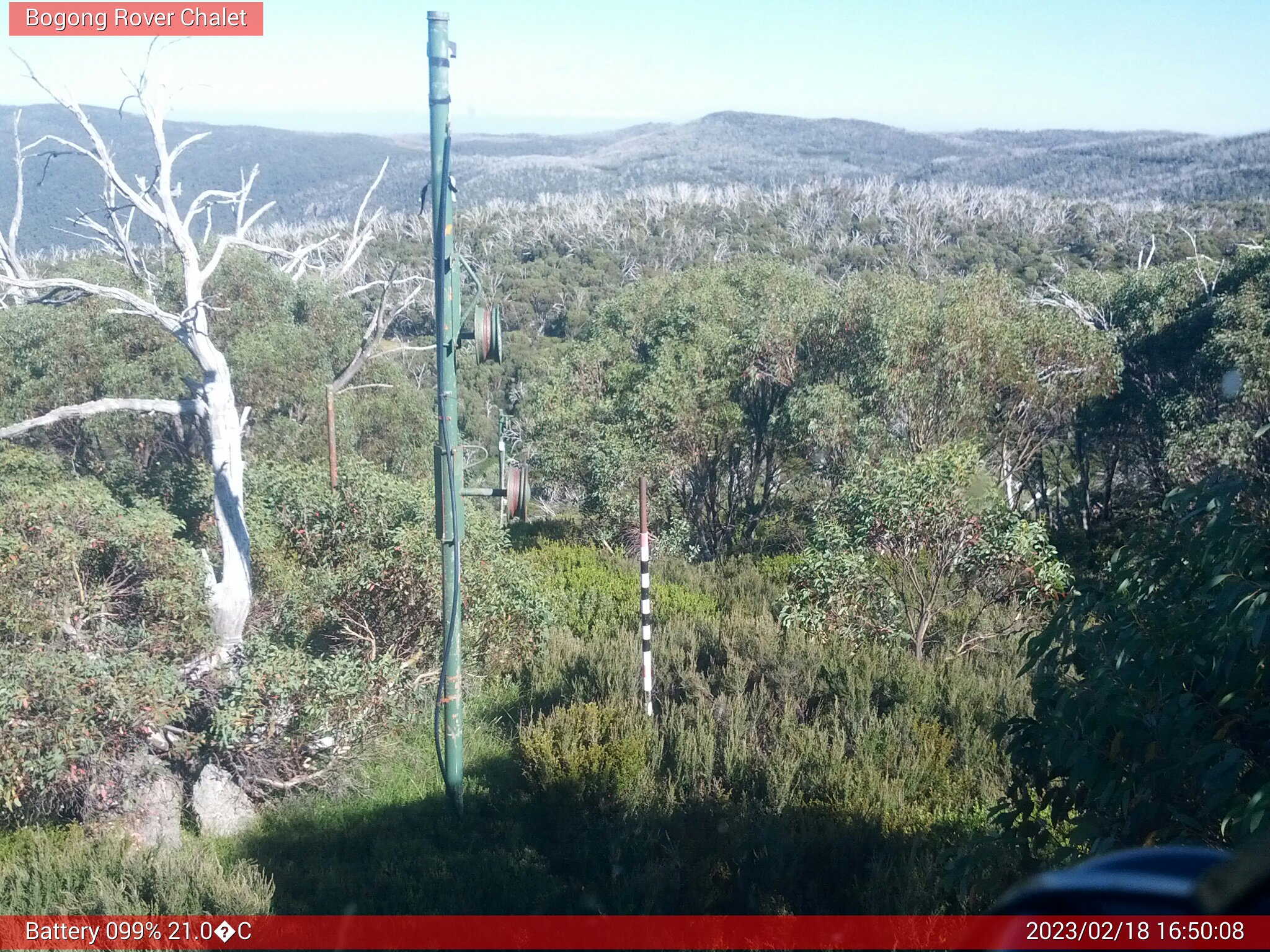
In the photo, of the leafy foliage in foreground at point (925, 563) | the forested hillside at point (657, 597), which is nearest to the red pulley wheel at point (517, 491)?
the forested hillside at point (657, 597)

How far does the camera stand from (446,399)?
6289 millimetres

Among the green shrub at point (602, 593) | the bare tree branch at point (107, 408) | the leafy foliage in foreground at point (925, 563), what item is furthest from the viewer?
the green shrub at point (602, 593)

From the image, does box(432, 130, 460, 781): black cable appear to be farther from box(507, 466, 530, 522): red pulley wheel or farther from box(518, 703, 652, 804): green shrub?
box(518, 703, 652, 804): green shrub

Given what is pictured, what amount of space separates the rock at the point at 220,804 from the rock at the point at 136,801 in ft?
0.48

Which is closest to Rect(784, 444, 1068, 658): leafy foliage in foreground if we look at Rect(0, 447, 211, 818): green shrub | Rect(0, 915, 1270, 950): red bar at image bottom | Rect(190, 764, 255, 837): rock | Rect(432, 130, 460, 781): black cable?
Rect(432, 130, 460, 781): black cable

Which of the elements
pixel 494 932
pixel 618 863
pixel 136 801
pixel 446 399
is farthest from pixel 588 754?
pixel 136 801

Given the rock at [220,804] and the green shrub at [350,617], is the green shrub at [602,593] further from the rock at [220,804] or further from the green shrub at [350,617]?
the rock at [220,804]

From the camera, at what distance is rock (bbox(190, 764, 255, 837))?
6824 mm

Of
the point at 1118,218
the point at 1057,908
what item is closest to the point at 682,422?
the point at 1057,908

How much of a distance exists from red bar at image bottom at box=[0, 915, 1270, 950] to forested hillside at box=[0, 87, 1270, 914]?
218 millimetres

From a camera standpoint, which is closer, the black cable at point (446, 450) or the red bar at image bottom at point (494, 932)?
the red bar at image bottom at point (494, 932)

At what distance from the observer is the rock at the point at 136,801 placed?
255 inches

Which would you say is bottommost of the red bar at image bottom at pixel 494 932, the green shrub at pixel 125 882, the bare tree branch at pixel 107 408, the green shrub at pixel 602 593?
the green shrub at pixel 602 593

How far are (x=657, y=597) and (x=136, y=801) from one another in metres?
7.34
